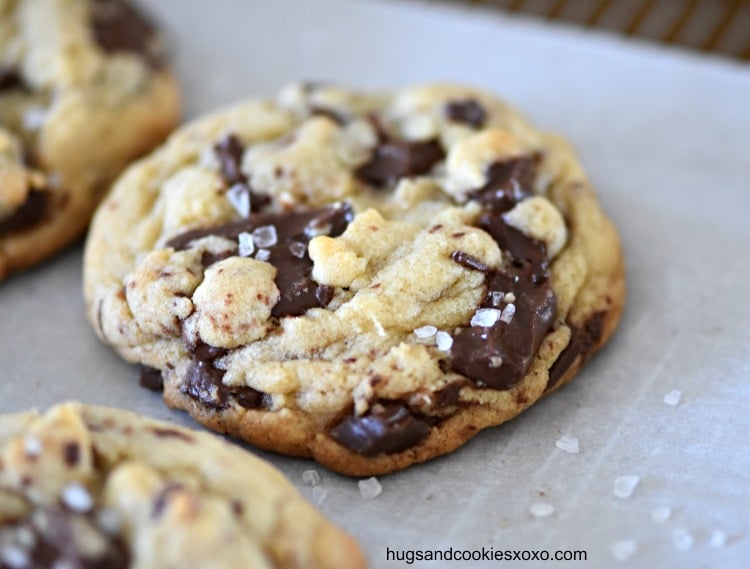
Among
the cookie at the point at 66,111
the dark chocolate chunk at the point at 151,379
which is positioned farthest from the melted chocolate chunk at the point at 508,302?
the cookie at the point at 66,111

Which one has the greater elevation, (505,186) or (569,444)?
(505,186)

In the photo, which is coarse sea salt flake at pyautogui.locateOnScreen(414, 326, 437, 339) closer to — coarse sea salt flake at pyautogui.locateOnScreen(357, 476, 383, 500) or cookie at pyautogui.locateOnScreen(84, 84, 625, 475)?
cookie at pyautogui.locateOnScreen(84, 84, 625, 475)

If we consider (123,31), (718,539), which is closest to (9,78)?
(123,31)

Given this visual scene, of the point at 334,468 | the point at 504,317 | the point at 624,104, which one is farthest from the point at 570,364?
the point at 624,104

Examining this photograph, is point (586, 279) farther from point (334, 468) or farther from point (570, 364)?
point (334, 468)

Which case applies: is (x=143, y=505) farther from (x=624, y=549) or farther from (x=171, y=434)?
(x=624, y=549)

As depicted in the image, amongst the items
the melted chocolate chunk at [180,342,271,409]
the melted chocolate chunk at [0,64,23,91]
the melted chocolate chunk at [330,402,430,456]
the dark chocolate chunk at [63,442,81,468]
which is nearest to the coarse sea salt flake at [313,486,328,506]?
the melted chocolate chunk at [330,402,430,456]
